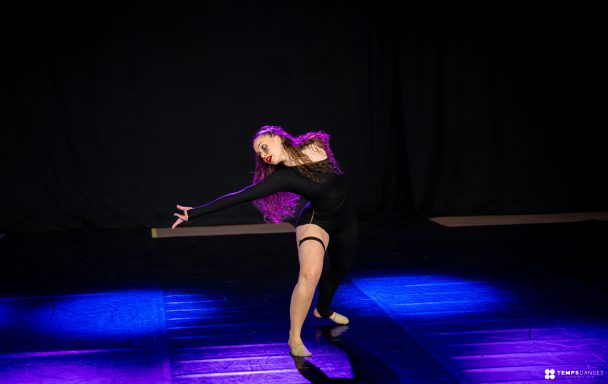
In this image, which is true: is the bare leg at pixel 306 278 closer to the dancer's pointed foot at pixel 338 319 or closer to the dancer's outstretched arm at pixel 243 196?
the dancer's outstretched arm at pixel 243 196

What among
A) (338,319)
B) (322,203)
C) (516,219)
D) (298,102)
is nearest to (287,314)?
(338,319)

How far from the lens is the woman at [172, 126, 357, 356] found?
310 centimetres

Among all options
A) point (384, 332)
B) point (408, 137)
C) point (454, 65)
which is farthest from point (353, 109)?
point (384, 332)

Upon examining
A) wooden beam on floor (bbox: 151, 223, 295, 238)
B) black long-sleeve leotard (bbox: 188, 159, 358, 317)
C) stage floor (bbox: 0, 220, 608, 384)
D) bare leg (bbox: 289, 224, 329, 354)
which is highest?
black long-sleeve leotard (bbox: 188, 159, 358, 317)

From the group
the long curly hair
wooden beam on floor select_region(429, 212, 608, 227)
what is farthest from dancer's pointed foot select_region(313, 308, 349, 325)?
wooden beam on floor select_region(429, 212, 608, 227)

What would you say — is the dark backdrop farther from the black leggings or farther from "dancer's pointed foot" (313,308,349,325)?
the black leggings

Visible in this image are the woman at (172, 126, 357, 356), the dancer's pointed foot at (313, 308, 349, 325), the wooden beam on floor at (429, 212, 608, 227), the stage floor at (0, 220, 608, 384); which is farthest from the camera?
the wooden beam on floor at (429, 212, 608, 227)

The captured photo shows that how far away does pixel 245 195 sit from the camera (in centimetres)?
303

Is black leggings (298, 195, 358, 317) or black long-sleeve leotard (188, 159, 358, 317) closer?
black long-sleeve leotard (188, 159, 358, 317)

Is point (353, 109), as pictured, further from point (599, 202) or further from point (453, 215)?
point (599, 202)

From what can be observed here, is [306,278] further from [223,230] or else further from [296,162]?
[223,230]

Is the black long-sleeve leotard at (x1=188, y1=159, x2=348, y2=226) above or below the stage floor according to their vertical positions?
above

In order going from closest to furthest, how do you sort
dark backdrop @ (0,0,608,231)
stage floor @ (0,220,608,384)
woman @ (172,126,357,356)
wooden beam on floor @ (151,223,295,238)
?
stage floor @ (0,220,608,384) → woman @ (172,126,357,356) → wooden beam on floor @ (151,223,295,238) → dark backdrop @ (0,0,608,231)

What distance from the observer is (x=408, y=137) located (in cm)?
799
